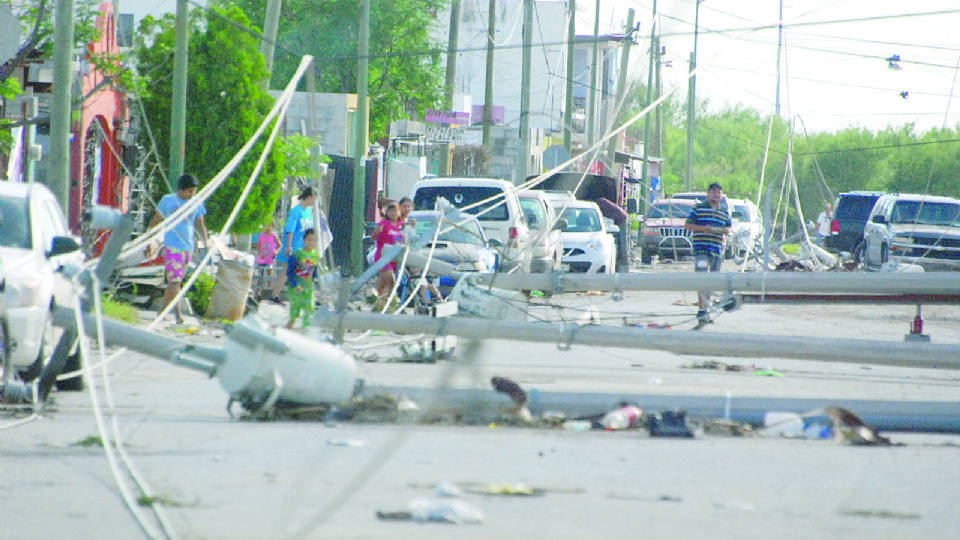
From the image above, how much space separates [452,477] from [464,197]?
46.3ft

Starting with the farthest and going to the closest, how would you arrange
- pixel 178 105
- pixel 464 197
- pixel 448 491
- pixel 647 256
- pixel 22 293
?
pixel 647 256
pixel 464 197
pixel 178 105
pixel 22 293
pixel 448 491

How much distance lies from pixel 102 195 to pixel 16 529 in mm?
20790

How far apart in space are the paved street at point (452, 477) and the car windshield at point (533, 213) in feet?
41.9

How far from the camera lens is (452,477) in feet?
19.6

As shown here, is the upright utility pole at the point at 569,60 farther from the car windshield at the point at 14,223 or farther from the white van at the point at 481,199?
the car windshield at the point at 14,223

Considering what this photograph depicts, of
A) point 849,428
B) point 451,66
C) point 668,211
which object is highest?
point 451,66

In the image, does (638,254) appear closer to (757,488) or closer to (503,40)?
(503,40)

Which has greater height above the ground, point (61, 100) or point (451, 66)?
point (451, 66)

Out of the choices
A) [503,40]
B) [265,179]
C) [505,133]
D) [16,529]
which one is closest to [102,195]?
[265,179]

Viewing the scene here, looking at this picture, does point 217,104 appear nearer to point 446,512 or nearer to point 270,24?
point 270,24

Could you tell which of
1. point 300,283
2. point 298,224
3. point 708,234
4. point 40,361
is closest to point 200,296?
point 298,224

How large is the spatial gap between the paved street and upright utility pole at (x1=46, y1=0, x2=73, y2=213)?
4.10 metres

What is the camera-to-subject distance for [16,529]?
15.9ft

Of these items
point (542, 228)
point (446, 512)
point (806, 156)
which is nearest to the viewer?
point (446, 512)
